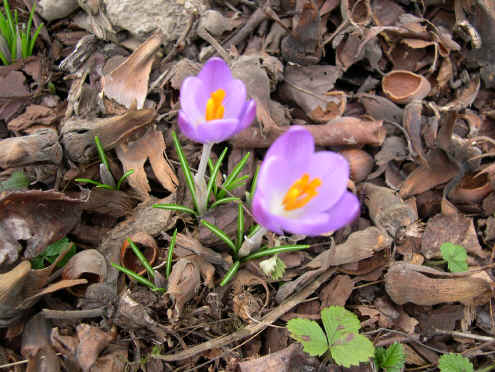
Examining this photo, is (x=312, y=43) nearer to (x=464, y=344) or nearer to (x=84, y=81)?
(x=84, y=81)

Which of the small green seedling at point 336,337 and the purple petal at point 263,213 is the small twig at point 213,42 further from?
the small green seedling at point 336,337

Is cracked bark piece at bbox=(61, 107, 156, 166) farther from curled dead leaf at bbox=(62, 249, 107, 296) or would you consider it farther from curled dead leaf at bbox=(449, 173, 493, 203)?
curled dead leaf at bbox=(449, 173, 493, 203)

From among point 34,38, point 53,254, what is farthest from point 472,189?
point 34,38

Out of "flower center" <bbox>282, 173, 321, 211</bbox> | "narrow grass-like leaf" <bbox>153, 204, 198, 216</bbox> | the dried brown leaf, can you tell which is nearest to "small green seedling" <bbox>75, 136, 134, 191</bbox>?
"narrow grass-like leaf" <bbox>153, 204, 198, 216</bbox>

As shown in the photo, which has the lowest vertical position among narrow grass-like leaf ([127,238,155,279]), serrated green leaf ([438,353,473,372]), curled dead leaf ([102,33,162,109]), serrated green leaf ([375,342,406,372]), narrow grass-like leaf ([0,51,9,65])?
serrated green leaf ([438,353,473,372])

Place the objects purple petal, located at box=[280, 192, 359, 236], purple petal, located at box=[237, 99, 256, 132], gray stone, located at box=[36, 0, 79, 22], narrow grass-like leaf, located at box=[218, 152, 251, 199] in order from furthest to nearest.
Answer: gray stone, located at box=[36, 0, 79, 22] < narrow grass-like leaf, located at box=[218, 152, 251, 199] < purple petal, located at box=[237, 99, 256, 132] < purple petal, located at box=[280, 192, 359, 236]

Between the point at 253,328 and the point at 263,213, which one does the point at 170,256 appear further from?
the point at 263,213

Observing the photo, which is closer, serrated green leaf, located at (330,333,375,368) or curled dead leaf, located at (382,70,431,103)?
serrated green leaf, located at (330,333,375,368)

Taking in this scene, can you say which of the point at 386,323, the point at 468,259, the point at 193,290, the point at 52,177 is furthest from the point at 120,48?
the point at 468,259
